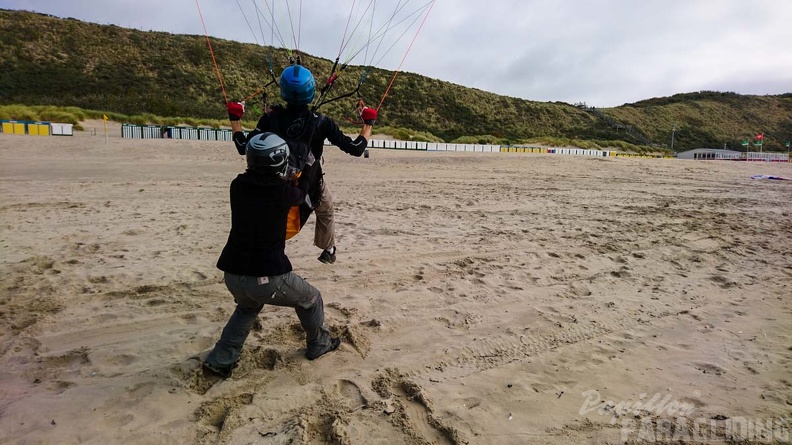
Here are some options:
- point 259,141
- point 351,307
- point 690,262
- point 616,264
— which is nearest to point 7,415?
point 259,141

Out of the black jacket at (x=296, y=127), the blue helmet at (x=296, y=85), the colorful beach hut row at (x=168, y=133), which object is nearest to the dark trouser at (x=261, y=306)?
the black jacket at (x=296, y=127)

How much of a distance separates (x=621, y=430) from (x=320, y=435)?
1.88 meters

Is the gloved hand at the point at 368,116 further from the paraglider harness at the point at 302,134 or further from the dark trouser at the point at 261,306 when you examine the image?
the dark trouser at the point at 261,306

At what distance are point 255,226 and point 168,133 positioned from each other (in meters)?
29.6

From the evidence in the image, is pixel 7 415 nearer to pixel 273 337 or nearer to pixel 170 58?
pixel 273 337

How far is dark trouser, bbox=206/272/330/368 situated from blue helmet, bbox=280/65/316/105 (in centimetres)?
152

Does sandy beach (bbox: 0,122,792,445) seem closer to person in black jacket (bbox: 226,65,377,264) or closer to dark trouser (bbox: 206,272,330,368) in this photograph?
A: dark trouser (bbox: 206,272,330,368)

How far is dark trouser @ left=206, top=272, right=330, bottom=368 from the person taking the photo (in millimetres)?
3270

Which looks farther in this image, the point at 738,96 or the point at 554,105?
the point at 738,96

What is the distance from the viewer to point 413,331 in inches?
170

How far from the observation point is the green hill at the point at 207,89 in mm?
47500

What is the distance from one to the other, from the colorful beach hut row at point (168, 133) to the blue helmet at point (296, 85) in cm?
2764

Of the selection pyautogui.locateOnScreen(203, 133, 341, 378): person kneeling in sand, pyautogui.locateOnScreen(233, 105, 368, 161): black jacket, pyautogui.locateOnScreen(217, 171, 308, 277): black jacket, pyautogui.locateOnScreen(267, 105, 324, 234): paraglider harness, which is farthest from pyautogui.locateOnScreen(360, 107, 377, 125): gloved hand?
pyautogui.locateOnScreen(217, 171, 308, 277): black jacket

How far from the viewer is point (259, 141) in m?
3.14
